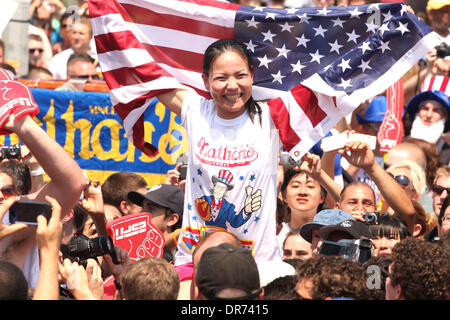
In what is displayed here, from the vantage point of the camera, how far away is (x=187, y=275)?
4977 mm

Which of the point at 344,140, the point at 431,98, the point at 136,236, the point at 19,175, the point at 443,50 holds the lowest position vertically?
the point at 136,236

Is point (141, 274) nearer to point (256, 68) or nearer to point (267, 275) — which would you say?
point (267, 275)

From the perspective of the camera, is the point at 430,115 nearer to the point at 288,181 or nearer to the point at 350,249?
the point at 288,181

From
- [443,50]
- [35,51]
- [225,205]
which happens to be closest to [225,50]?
[225,205]

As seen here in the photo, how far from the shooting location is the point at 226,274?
3.82 metres

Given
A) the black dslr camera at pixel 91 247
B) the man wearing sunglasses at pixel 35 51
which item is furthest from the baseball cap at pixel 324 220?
the man wearing sunglasses at pixel 35 51

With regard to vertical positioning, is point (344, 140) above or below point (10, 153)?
above

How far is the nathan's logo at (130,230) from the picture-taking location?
5.42 m

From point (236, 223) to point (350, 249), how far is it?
744 mm

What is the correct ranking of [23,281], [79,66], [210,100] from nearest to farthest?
[23,281]
[210,100]
[79,66]

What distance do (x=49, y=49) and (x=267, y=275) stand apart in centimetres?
730

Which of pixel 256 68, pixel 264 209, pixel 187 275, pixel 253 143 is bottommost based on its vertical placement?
pixel 187 275

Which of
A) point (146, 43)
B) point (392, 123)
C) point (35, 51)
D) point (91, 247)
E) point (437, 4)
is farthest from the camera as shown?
point (35, 51)

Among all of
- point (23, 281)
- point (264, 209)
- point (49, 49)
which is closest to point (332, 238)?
point (264, 209)
